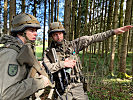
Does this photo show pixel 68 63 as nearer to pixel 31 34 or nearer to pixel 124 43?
pixel 31 34

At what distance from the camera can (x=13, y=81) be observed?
127cm

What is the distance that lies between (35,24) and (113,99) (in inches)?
159

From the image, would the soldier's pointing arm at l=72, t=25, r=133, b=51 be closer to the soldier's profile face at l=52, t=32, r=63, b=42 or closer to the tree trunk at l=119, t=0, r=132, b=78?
the soldier's profile face at l=52, t=32, r=63, b=42

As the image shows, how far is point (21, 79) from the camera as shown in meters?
1.40

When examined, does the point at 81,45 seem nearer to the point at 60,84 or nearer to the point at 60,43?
the point at 60,43

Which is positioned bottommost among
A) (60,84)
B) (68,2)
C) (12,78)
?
(60,84)

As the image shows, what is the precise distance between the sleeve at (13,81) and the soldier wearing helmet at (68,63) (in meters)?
1.17

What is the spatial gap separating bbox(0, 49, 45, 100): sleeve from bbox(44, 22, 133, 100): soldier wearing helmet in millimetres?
1167

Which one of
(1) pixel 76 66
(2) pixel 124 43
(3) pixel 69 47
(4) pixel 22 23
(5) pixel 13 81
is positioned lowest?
(1) pixel 76 66

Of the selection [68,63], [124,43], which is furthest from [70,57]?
[124,43]

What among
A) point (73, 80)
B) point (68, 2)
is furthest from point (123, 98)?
point (68, 2)

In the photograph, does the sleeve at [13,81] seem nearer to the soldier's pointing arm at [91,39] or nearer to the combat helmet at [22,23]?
the combat helmet at [22,23]

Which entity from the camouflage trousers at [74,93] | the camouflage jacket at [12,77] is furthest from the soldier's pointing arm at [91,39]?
the camouflage jacket at [12,77]

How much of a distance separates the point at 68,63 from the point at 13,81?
1.42 metres
